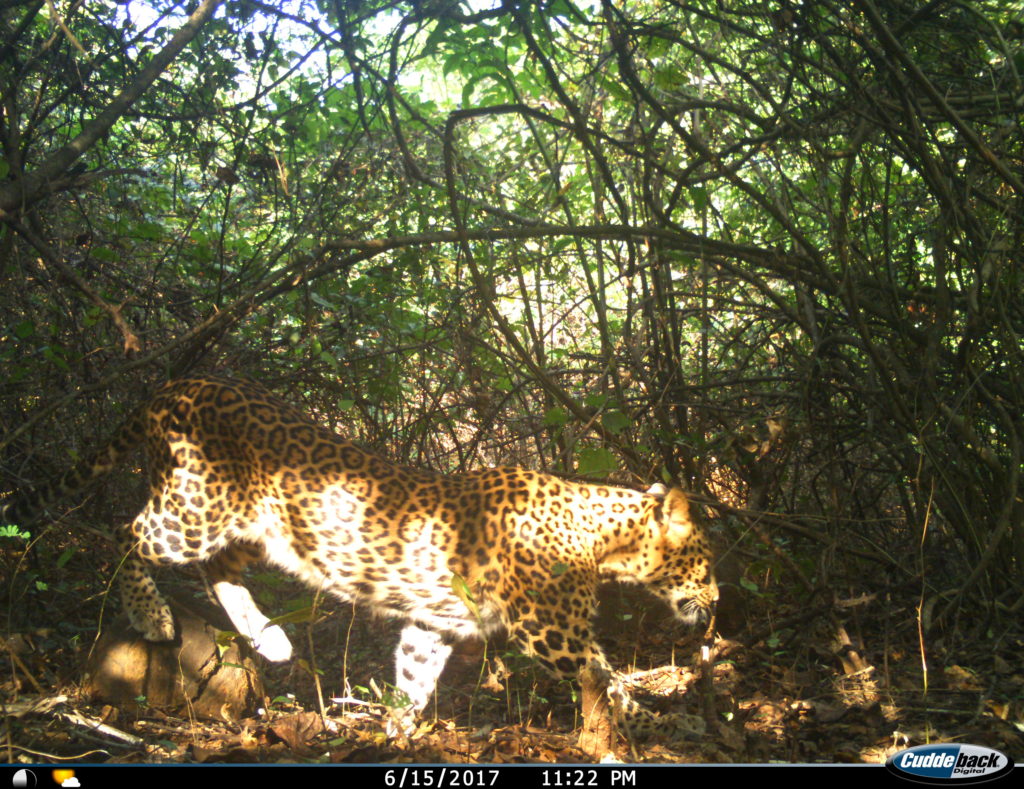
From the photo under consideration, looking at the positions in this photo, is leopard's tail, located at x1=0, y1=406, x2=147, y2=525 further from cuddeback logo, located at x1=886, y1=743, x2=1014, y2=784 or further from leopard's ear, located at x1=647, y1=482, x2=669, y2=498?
cuddeback logo, located at x1=886, y1=743, x2=1014, y2=784

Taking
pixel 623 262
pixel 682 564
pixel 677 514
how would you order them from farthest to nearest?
pixel 623 262 → pixel 682 564 → pixel 677 514

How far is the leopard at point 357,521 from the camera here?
5.24m

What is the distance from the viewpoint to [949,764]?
11.1ft

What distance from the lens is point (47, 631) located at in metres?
5.22

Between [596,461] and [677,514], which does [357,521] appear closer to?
[596,461]

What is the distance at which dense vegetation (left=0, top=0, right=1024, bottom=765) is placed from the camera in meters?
4.84

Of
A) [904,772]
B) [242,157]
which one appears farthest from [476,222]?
[904,772]

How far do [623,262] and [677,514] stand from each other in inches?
81.5

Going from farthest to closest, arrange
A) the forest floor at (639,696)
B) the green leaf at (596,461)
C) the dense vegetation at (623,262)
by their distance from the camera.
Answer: the green leaf at (596,461)
the dense vegetation at (623,262)
the forest floor at (639,696)

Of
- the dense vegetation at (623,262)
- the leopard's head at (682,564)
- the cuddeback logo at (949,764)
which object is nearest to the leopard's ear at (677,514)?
the leopard's head at (682,564)

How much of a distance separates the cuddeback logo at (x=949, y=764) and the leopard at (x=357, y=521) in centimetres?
190

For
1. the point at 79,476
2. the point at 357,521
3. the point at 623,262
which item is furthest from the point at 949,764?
the point at 79,476

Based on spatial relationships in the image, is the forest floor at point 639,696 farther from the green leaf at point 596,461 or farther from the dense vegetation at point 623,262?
the green leaf at point 596,461

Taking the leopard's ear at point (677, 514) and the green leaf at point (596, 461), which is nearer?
the green leaf at point (596, 461)
